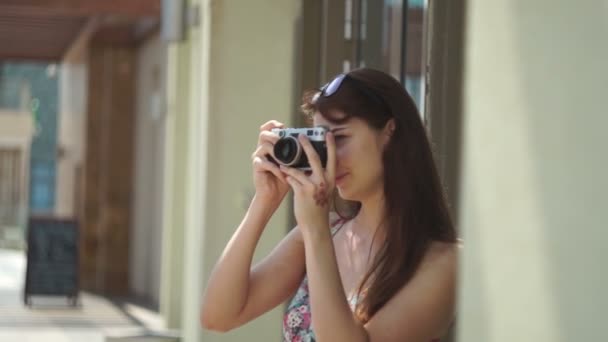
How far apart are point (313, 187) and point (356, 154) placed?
149 mm

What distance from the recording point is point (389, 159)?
8.90 ft

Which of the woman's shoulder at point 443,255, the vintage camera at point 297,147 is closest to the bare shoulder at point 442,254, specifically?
the woman's shoulder at point 443,255

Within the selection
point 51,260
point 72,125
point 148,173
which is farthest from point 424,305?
point 72,125

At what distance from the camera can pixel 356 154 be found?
2672 mm

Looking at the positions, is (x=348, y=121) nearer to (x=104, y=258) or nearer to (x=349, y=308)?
(x=349, y=308)

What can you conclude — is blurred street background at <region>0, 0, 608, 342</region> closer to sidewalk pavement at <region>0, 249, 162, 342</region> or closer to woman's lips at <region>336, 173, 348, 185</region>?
sidewalk pavement at <region>0, 249, 162, 342</region>

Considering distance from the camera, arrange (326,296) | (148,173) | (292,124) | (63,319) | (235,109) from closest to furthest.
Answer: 1. (326,296)
2. (292,124)
3. (235,109)
4. (63,319)
5. (148,173)

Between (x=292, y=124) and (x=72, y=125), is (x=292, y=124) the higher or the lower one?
the lower one

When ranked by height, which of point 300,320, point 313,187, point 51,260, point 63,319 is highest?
point 313,187

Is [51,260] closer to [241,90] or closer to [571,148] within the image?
[241,90]

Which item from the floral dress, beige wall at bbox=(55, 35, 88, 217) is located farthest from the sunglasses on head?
beige wall at bbox=(55, 35, 88, 217)

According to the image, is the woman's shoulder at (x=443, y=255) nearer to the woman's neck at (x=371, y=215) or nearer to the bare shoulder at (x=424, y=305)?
the bare shoulder at (x=424, y=305)

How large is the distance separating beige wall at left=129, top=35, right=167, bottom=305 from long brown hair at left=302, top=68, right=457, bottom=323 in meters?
11.8

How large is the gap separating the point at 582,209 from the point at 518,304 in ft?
0.83
